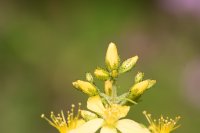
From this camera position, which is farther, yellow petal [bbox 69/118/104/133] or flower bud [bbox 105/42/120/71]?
flower bud [bbox 105/42/120/71]

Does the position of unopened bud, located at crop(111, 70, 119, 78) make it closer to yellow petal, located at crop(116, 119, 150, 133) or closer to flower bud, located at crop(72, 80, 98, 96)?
flower bud, located at crop(72, 80, 98, 96)

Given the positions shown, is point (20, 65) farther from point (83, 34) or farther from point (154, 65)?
point (154, 65)

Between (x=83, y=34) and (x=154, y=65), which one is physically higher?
(x=83, y=34)

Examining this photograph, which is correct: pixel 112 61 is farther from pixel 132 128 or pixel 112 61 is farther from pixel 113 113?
pixel 132 128

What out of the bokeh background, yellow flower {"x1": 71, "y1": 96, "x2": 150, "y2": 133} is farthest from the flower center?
the bokeh background

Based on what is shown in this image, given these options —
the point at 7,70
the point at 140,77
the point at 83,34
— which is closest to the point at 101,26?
the point at 83,34
